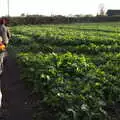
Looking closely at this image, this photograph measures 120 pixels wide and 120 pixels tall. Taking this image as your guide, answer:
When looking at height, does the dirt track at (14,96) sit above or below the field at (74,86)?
below

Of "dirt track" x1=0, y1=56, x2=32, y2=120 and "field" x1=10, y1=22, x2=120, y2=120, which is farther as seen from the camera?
"dirt track" x1=0, y1=56, x2=32, y2=120

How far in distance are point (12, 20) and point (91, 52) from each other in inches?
1883

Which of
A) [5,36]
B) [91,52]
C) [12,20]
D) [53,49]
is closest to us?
[5,36]

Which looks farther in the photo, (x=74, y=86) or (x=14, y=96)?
(x=14, y=96)

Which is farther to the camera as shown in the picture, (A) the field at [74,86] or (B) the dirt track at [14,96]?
(B) the dirt track at [14,96]

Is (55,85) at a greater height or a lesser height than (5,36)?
lesser

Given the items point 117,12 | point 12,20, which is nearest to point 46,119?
point 12,20

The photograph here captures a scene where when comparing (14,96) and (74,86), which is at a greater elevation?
(74,86)

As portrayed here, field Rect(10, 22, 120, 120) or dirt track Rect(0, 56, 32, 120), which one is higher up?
field Rect(10, 22, 120, 120)

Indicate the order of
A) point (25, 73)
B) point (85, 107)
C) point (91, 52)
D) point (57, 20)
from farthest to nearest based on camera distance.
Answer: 1. point (57, 20)
2. point (91, 52)
3. point (25, 73)
4. point (85, 107)

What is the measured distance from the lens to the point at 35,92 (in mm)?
8695

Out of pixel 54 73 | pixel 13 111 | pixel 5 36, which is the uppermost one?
pixel 5 36

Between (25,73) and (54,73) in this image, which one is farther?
(25,73)

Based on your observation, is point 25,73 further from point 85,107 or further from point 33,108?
point 85,107
